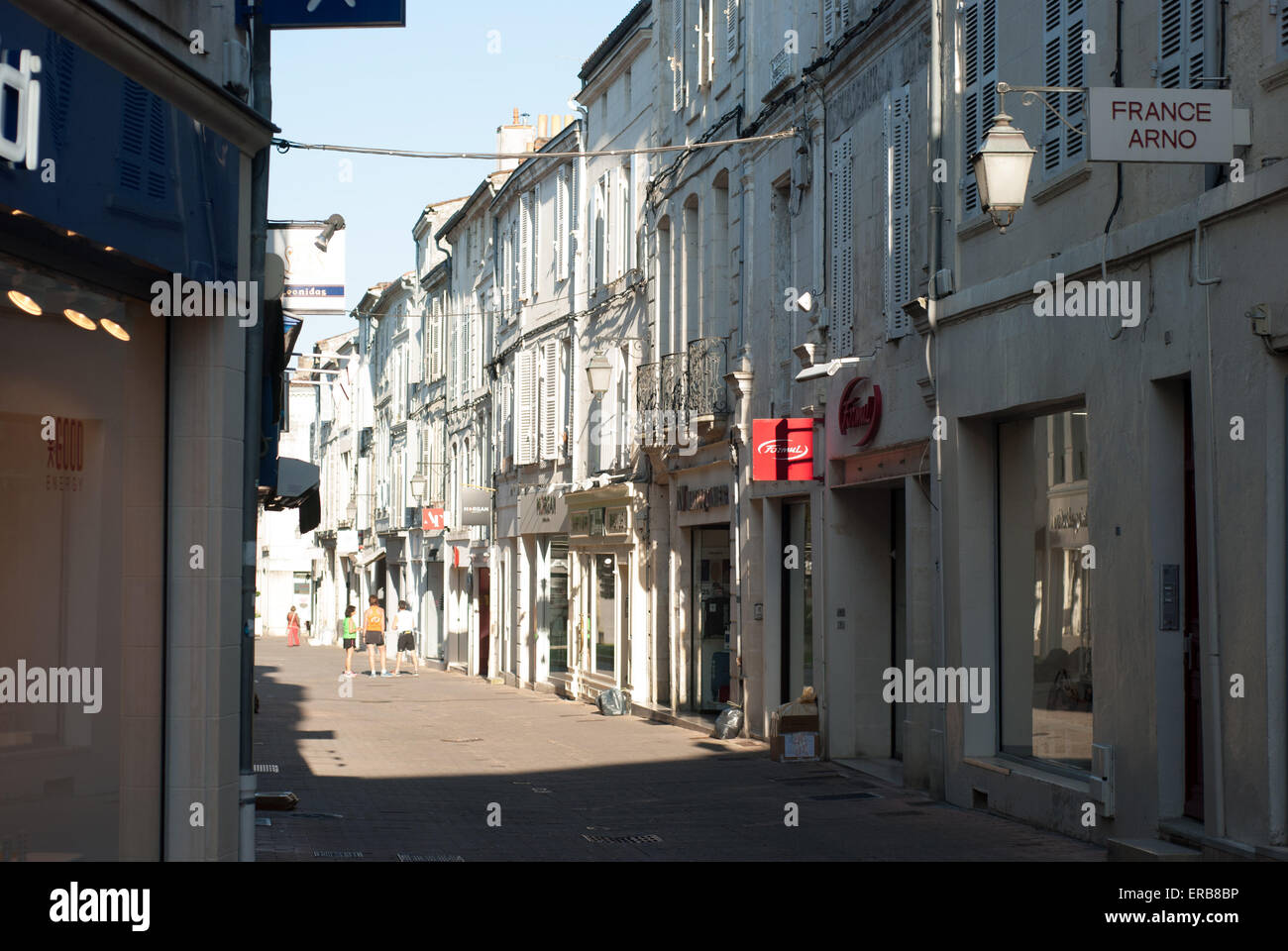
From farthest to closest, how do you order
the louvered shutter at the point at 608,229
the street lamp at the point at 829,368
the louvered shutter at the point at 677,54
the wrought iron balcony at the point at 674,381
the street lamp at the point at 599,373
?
the louvered shutter at the point at 608,229
the street lamp at the point at 599,373
the louvered shutter at the point at 677,54
the wrought iron balcony at the point at 674,381
the street lamp at the point at 829,368

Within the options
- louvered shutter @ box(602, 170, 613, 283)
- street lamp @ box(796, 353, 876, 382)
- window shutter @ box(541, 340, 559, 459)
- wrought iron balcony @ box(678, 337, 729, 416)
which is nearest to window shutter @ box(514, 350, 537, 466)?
window shutter @ box(541, 340, 559, 459)

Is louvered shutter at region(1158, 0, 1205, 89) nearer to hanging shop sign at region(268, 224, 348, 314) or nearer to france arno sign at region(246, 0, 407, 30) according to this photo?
france arno sign at region(246, 0, 407, 30)

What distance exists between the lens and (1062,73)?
12.7m

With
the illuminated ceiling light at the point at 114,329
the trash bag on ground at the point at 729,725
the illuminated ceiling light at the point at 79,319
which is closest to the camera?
the illuminated ceiling light at the point at 79,319

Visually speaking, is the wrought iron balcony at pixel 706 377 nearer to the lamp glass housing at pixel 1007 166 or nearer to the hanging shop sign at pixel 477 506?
the lamp glass housing at pixel 1007 166

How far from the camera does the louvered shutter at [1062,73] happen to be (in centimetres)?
1240

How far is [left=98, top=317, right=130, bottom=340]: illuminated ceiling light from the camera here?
823cm

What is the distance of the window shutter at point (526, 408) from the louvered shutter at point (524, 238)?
1.57 m

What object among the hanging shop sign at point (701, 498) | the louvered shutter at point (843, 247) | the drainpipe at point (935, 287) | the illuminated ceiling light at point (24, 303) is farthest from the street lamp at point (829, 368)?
the illuminated ceiling light at point (24, 303)

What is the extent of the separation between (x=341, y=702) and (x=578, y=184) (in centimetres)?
1097

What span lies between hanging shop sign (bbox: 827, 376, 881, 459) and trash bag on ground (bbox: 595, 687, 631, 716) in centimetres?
978

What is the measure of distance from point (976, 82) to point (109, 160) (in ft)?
29.6

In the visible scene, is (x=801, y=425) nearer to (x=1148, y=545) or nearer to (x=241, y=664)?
(x=1148, y=545)
